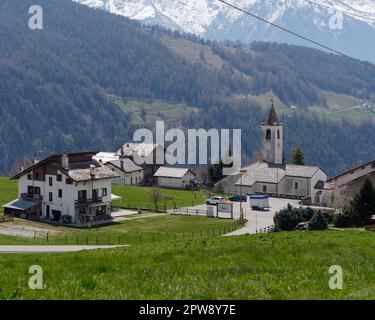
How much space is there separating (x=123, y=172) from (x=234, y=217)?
114 feet


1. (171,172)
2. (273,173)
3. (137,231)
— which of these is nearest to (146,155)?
(171,172)

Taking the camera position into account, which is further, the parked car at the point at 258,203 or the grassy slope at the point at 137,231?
the parked car at the point at 258,203

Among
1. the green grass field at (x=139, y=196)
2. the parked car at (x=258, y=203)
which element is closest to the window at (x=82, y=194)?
the green grass field at (x=139, y=196)

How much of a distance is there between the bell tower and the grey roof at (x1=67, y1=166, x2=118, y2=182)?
4237 cm

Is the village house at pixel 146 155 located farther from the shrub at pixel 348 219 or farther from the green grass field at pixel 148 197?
the shrub at pixel 348 219

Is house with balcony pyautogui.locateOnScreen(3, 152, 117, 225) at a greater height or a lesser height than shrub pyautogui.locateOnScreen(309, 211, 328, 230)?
greater

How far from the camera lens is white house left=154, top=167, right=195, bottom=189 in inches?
3851

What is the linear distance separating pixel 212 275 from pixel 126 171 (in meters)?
85.3

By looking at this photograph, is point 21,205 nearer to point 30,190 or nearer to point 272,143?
point 30,190

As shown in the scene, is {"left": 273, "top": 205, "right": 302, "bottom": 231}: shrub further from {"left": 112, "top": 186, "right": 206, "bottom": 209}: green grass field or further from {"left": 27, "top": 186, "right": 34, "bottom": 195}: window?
{"left": 27, "top": 186, "right": 34, "bottom": 195}: window

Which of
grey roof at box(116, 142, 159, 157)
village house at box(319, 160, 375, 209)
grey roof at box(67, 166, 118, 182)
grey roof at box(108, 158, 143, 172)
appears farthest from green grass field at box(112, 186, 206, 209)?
grey roof at box(116, 142, 159, 157)

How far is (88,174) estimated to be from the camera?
6312 cm

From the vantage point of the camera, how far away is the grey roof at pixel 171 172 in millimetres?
98000

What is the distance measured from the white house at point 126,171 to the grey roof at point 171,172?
13.2 ft
